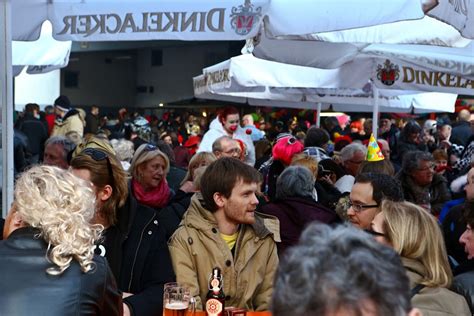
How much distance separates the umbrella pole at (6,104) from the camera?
5.34 meters

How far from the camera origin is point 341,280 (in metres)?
1.52

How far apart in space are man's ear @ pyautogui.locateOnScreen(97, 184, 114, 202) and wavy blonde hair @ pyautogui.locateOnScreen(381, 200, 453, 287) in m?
1.54

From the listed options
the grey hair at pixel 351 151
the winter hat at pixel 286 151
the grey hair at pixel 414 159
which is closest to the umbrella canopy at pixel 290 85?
the grey hair at pixel 351 151

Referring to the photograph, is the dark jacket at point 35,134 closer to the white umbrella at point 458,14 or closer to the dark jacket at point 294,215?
the dark jacket at point 294,215

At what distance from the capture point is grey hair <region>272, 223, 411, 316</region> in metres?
1.53

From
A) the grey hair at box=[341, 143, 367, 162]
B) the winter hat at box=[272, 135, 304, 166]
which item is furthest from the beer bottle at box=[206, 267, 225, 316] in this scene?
the grey hair at box=[341, 143, 367, 162]

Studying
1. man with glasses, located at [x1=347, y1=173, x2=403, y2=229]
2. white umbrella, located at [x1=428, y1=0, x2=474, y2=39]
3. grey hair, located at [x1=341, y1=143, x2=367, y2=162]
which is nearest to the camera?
man with glasses, located at [x1=347, y1=173, x2=403, y2=229]

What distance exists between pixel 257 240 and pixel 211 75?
633cm

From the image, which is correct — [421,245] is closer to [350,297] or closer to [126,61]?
[350,297]

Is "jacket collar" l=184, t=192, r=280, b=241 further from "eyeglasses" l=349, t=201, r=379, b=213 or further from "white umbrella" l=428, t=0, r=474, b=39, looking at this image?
"white umbrella" l=428, t=0, r=474, b=39

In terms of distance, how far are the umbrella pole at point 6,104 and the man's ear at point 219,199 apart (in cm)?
166

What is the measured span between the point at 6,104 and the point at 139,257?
185 cm

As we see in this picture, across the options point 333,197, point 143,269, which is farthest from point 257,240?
point 333,197

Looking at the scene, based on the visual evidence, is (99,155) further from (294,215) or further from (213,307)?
(294,215)
